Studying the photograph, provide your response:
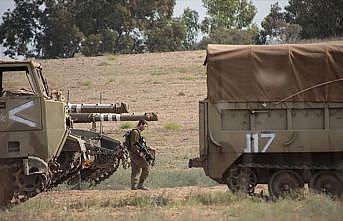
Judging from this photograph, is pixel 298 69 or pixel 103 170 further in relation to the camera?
pixel 103 170

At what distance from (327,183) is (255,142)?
1.65 meters

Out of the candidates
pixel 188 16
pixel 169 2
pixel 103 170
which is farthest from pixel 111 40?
pixel 103 170

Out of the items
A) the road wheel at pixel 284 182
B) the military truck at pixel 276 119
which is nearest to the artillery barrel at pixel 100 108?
the military truck at pixel 276 119

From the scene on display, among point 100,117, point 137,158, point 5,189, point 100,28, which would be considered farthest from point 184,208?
point 100,28

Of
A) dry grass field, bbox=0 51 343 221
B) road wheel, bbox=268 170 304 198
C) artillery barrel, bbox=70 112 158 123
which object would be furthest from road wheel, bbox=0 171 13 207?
artillery barrel, bbox=70 112 158 123

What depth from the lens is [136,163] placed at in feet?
58.2

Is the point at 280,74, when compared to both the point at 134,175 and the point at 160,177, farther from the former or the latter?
the point at 160,177

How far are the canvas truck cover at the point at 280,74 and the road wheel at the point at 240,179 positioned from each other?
1398mm

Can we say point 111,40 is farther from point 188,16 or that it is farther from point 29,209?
point 29,209

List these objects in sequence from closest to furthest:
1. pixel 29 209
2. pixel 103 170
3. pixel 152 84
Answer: pixel 29 209
pixel 103 170
pixel 152 84

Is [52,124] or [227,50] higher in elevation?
[227,50]

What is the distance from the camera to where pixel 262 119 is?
48.8 feet

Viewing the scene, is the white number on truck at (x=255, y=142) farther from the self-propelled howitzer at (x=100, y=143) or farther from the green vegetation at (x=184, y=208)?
the self-propelled howitzer at (x=100, y=143)

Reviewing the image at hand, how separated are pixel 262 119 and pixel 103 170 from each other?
19.1 feet
